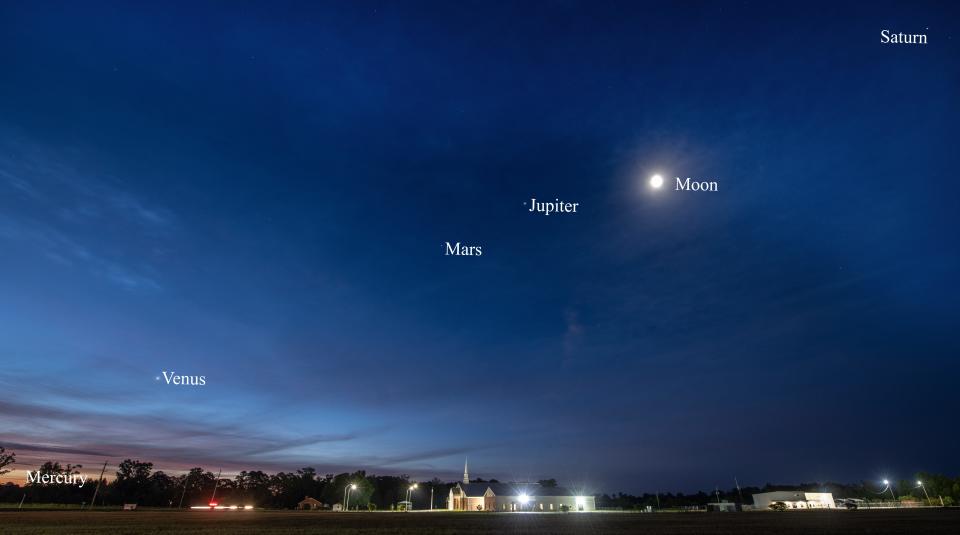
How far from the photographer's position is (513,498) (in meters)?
125

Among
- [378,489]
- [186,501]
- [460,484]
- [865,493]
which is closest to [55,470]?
[186,501]

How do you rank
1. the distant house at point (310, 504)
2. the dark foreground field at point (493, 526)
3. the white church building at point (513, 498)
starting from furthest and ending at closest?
1. the distant house at point (310, 504)
2. the white church building at point (513, 498)
3. the dark foreground field at point (493, 526)

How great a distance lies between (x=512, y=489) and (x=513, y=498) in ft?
14.6

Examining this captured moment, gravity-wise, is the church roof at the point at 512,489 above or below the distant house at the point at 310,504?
above

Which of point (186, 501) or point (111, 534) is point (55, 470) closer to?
point (186, 501)

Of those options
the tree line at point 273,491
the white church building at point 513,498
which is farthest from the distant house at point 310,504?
the white church building at point 513,498

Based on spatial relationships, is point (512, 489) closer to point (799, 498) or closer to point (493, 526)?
point (799, 498)

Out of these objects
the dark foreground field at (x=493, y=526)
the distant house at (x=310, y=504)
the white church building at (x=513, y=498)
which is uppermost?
the dark foreground field at (x=493, y=526)

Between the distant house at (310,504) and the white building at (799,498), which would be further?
the distant house at (310,504)

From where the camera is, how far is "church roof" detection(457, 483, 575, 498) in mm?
125250

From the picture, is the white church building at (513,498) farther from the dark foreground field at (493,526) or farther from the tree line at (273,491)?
the dark foreground field at (493,526)

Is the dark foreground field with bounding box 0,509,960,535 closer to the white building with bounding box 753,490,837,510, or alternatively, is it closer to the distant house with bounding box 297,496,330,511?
the white building with bounding box 753,490,837,510

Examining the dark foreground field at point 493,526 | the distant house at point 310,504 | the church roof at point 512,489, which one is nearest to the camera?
the dark foreground field at point 493,526

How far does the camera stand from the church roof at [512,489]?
125m
